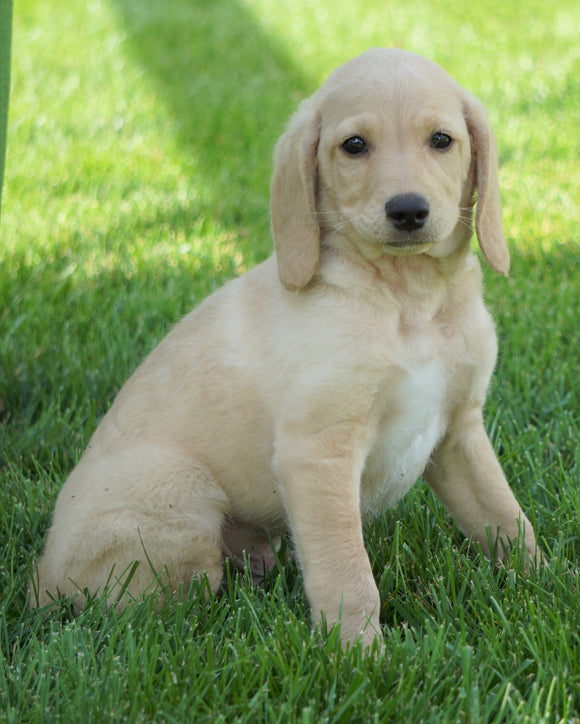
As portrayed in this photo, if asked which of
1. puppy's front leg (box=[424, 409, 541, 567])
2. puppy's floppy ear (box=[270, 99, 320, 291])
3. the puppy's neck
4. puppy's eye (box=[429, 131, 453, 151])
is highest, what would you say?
puppy's eye (box=[429, 131, 453, 151])

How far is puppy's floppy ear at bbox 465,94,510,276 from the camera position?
2.63 m

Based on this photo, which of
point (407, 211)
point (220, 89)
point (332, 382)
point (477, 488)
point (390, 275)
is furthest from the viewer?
point (220, 89)

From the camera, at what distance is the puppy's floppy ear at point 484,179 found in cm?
263

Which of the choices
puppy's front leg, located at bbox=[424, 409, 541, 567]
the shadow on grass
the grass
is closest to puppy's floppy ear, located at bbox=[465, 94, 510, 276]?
puppy's front leg, located at bbox=[424, 409, 541, 567]

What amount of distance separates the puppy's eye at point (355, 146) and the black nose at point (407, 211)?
0.21 m

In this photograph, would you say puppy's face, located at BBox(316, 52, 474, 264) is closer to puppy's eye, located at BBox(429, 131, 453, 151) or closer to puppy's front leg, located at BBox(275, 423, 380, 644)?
puppy's eye, located at BBox(429, 131, 453, 151)

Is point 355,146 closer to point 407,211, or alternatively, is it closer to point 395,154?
point 395,154

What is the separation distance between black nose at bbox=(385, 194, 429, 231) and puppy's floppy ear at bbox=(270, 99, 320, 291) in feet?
0.98

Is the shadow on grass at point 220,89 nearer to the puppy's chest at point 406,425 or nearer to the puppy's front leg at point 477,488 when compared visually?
the puppy's front leg at point 477,488

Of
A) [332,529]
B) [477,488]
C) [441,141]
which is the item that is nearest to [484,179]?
[441,141]

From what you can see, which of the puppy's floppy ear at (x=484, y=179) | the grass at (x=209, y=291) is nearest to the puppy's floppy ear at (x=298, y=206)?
the puppy's floppy ear at (x=484, y=179)

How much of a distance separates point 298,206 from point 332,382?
0.53 metres

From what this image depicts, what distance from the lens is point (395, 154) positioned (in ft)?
7.97

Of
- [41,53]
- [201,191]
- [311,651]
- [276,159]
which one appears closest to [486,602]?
[311,651]
